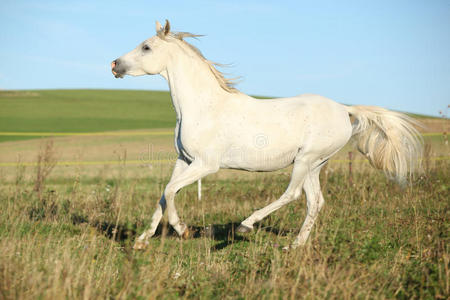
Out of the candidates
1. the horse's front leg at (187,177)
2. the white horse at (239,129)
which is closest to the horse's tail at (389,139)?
the white horse at (239,129)

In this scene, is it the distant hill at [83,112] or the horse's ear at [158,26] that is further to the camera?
the distant hill at [83,112]

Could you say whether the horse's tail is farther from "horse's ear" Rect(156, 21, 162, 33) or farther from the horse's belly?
"horse's ear" Rect(156, 21, 162, 33)

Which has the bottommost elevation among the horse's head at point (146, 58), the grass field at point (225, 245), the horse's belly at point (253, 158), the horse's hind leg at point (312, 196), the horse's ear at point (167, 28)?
the grass field at point (225, 245)

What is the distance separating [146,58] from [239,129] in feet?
4.33

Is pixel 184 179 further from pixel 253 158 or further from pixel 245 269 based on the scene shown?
pixel 245 269

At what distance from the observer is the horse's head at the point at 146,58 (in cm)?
520

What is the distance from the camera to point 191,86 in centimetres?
522

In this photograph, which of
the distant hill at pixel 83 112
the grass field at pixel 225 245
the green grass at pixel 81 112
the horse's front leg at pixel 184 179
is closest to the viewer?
the grass field at pixel 225 245

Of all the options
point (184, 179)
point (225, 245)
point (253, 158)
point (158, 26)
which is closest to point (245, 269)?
point (184, 179)

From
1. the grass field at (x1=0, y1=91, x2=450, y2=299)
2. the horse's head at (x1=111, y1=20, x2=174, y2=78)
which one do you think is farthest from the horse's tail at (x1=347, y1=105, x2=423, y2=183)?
the horse's head at (x1=111, y1=20, x2=174, y2=78)

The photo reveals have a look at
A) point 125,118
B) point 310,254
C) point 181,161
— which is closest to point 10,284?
point 310,254

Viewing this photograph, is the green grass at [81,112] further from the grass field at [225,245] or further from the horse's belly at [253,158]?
the horse's belly at [253,158]

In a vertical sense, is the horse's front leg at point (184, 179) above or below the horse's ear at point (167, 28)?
below

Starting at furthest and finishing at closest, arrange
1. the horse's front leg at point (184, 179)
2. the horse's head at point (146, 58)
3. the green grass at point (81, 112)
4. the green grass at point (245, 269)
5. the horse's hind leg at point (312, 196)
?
the green grass at point (81, 112) < the horse's hind leg at point (312, 196) < the horse's head at point (146, 58) < the horse's front leg at point (184, 179) < the green grass at point (245, 269)
